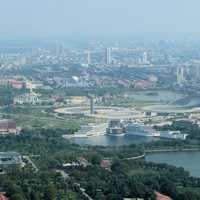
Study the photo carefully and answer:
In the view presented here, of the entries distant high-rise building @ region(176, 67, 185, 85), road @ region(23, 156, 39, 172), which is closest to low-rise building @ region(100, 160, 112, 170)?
road @ region(23, 156, 39, 172)

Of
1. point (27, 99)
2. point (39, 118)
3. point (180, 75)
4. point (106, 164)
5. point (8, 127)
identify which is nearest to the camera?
point (106, 164)

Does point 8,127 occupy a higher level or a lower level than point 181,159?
higher

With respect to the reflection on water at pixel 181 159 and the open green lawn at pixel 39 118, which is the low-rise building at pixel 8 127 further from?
the reflection on water at pixel 181 159

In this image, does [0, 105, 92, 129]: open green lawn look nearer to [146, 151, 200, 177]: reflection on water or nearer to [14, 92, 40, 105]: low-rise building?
[14, 92, 40, 105]: low-rise building

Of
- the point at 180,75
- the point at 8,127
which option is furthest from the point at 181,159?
the point at 180,75

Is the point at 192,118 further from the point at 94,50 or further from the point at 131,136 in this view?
the point at 94,50

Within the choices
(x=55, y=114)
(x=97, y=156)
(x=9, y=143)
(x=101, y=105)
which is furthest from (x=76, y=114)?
(x=97, y=156)

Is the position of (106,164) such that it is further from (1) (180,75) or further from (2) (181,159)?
(1) (180,75)

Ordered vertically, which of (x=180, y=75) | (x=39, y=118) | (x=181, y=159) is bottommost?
(x=181, y=159)
